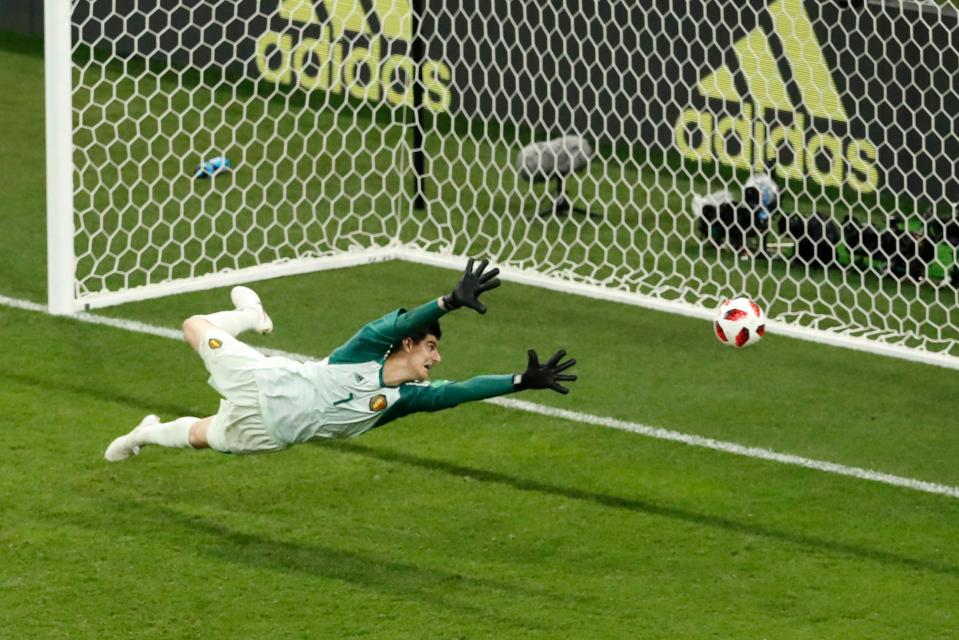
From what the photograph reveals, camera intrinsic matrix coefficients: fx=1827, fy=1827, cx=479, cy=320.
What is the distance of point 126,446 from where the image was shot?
344 inches

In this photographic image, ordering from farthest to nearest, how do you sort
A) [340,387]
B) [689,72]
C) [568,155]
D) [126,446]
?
[689,72], [568,155], [126,446], [340,387]

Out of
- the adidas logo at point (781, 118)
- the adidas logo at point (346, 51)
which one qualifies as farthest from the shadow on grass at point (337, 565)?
the adidas logo at point (781, 118)

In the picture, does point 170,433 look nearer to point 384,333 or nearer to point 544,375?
point 384,333

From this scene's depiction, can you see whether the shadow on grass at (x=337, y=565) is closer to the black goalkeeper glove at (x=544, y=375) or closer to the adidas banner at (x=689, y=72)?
the black goalkeeper glove at (x=544, y=375)

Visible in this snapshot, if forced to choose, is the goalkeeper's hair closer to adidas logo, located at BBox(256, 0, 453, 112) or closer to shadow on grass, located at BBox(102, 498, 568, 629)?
shadow on grass, located at BBox(102, 498, 568, 629)

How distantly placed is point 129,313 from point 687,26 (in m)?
5.27

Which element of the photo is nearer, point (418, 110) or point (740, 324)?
point (740, 324)

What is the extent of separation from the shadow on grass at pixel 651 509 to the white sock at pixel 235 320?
3.78 feet

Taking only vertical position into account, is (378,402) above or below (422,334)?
below

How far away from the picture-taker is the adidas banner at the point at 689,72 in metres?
13.5

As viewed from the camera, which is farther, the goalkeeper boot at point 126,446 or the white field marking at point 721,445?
the white field marking at point 721,445

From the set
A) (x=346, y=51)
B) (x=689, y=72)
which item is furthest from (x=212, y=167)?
(x=689, y=72)

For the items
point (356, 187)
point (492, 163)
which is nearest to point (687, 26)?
point (492, 163)

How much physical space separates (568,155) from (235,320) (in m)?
5.13
